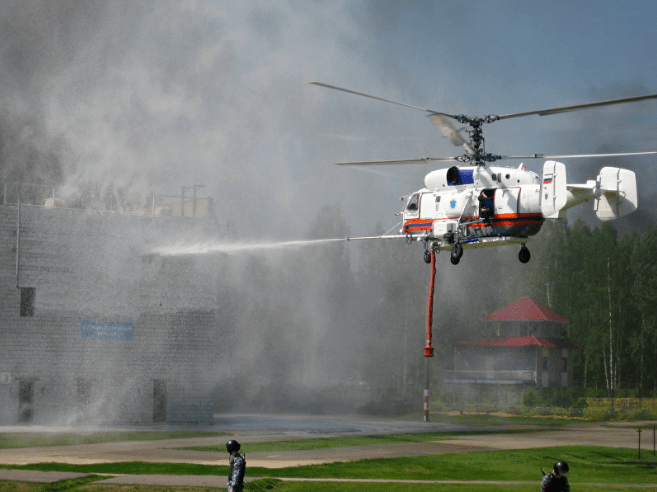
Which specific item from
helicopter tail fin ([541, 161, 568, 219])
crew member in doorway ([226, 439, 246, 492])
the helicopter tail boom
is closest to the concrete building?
helicopter tail fin ([541, 161, 568, 219])

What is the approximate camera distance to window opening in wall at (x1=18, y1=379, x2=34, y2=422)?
49.0m

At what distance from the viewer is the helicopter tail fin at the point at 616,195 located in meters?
28.5

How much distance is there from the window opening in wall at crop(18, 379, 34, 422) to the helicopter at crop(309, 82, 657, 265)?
83.0ft

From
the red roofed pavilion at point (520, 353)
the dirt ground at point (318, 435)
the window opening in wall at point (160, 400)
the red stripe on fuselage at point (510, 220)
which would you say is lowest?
the dirt ground at point (318, 435)

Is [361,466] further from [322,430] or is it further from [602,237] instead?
[602,237]

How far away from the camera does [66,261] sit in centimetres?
5047

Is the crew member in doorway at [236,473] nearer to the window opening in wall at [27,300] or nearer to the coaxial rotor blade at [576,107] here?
the coaxial rotor blade at [576,107]

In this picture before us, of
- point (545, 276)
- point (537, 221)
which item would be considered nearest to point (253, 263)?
point (545, 276)

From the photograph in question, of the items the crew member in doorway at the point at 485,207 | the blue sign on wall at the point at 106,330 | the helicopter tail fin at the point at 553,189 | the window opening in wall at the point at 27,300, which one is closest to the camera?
the helicopter tail fin at the point at 553,189

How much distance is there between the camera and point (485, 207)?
99.1 feet

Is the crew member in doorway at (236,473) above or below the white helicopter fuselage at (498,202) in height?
below

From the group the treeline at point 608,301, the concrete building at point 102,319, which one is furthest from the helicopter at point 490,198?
the treeline at point 608,301

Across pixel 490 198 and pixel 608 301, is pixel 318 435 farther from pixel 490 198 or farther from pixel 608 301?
pixel 608 301

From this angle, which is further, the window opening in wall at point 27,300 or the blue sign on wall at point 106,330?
the blue sign on wall at point 106,330
